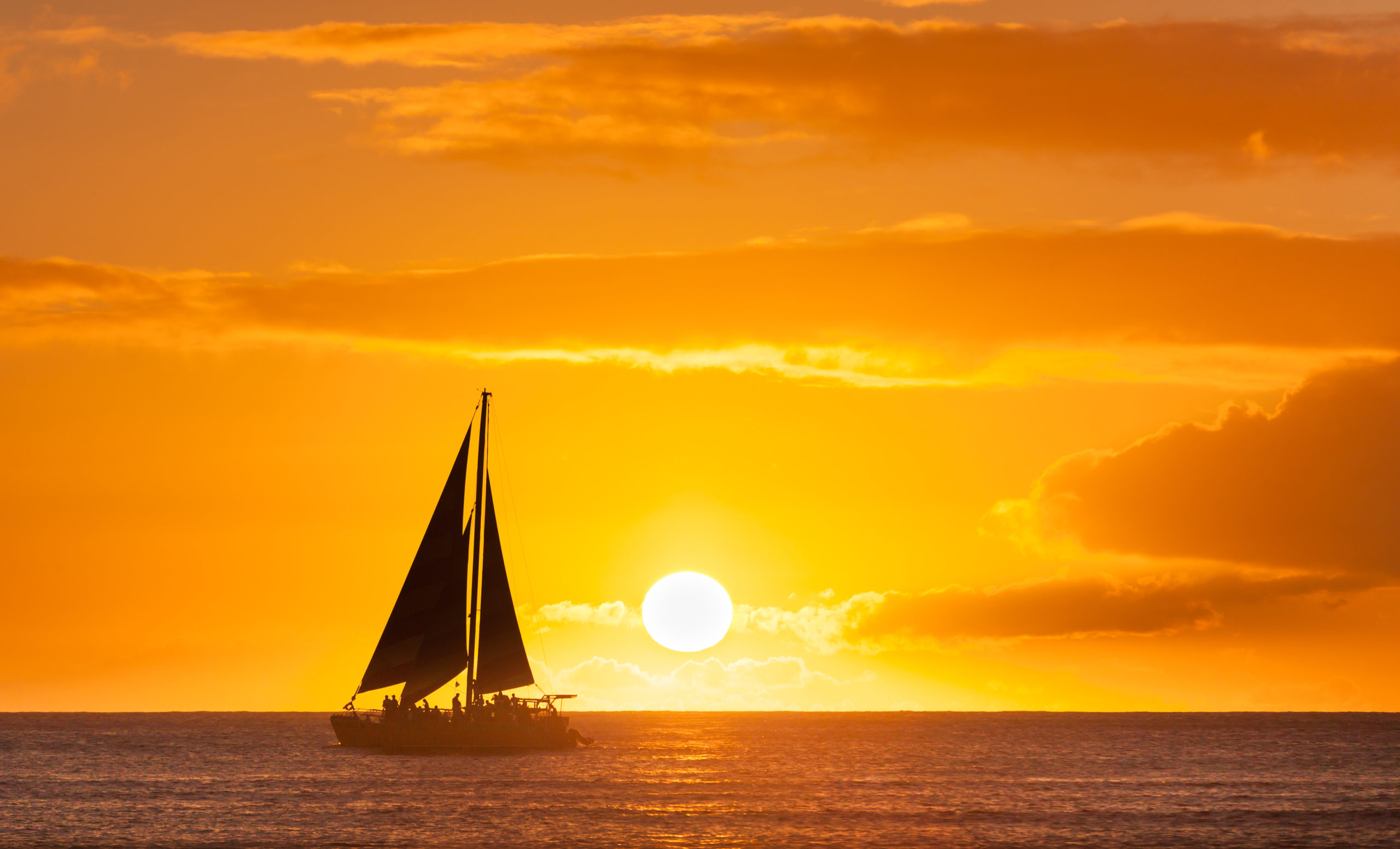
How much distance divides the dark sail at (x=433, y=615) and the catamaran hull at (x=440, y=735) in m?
2.35

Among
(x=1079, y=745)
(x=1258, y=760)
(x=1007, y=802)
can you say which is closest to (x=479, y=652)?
(x=1007, y=802)

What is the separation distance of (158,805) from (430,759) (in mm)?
26855

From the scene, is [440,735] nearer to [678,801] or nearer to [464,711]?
[464,711]

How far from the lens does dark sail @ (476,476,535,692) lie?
11169cm

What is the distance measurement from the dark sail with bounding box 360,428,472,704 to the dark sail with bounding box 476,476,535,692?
1578 mm

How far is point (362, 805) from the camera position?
86875 millimetres

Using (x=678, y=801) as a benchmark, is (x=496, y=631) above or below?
above

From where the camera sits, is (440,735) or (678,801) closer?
(678,801)

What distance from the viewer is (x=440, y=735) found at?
110312mm

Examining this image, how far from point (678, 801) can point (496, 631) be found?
76.7 feet

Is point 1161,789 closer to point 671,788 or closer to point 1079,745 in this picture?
point 671,788

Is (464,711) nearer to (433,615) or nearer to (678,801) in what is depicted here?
(433,615)

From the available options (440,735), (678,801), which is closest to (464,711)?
(440,735)

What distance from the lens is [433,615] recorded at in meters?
110
